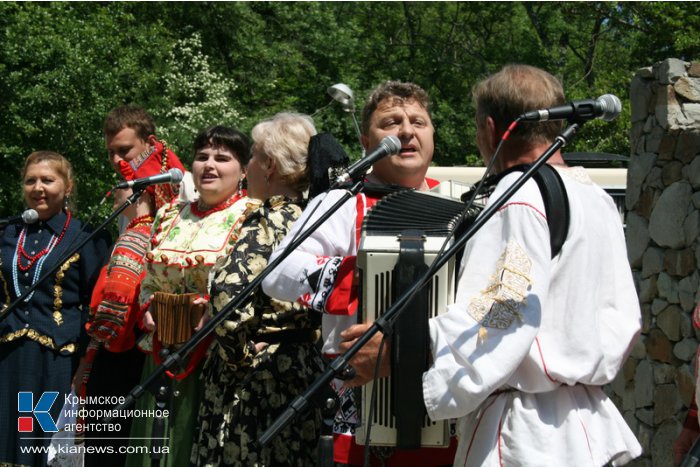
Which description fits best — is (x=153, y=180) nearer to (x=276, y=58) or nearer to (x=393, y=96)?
(x=393, y=96)

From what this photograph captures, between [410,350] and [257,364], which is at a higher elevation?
[410,350]

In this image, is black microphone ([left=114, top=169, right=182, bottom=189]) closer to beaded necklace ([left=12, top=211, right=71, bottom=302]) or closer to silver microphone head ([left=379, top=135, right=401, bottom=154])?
silver microphone head ([left=379, top=135, right=401, bottom=154])

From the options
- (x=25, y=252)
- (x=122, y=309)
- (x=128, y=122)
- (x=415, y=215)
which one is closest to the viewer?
(x=415, y=215)

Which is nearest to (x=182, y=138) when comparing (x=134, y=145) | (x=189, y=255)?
(x=134, y=145)

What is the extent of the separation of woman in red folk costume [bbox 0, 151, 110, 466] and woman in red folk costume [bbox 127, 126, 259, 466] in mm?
885

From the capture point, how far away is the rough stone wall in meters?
5.76

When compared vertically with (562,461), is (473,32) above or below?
above

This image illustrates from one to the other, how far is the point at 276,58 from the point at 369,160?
15.4 m

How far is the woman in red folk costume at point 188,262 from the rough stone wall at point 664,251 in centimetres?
278

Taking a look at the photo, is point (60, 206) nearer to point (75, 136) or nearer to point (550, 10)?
point (75, 136)

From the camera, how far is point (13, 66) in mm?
12188

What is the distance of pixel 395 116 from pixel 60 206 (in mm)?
2991

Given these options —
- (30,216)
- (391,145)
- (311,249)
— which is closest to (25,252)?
(30,216)

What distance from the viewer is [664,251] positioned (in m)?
6.06
